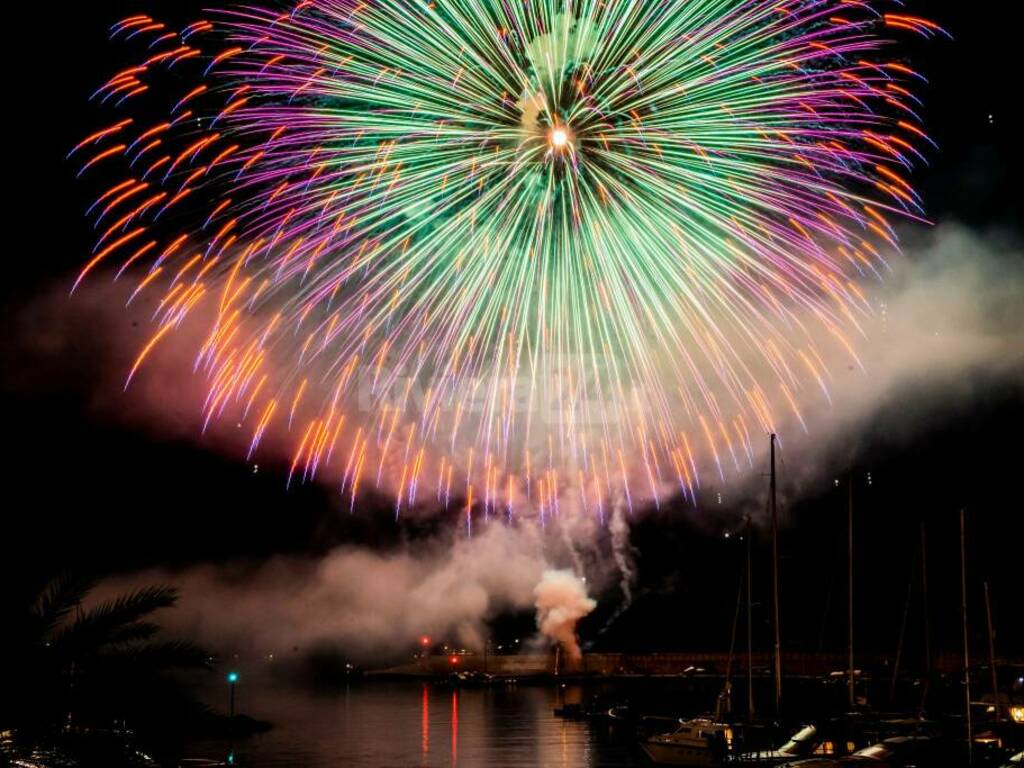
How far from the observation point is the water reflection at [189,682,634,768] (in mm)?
51156

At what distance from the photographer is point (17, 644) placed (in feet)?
37.9

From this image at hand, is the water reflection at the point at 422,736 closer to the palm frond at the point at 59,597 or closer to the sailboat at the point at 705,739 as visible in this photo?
the sailboat at the point at 705,739

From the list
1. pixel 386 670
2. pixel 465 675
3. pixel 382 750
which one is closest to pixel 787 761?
pixel 382 750

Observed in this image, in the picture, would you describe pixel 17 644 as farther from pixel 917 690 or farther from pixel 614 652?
pixel 614 652

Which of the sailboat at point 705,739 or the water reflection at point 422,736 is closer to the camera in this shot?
the sailboat at point 705,739

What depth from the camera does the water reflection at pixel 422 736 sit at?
168ft

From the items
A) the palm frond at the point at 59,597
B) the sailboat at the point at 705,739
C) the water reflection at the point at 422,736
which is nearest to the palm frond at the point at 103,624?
the palm frond at the point at 59,597

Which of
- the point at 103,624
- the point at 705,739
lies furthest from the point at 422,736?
the point at 103,624

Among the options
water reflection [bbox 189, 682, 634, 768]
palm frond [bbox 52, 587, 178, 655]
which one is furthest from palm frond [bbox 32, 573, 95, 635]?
water reflection [bbox 189, 682, 634, 768]

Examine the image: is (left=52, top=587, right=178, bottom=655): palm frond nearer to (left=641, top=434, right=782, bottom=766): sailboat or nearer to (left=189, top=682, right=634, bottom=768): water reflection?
(left=641, top=434, right=782, bottom=766): sailboat

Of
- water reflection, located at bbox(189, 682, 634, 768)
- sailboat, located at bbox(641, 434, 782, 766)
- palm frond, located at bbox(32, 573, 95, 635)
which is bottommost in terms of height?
water reflection, located at bbox(189, 682, 634, 768)

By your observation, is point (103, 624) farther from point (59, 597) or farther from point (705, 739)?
point (705, 739)

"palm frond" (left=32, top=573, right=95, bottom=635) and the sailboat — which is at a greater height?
"palm frond" (left=32, top=573, right=95, bottom=635)

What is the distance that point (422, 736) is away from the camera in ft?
216
